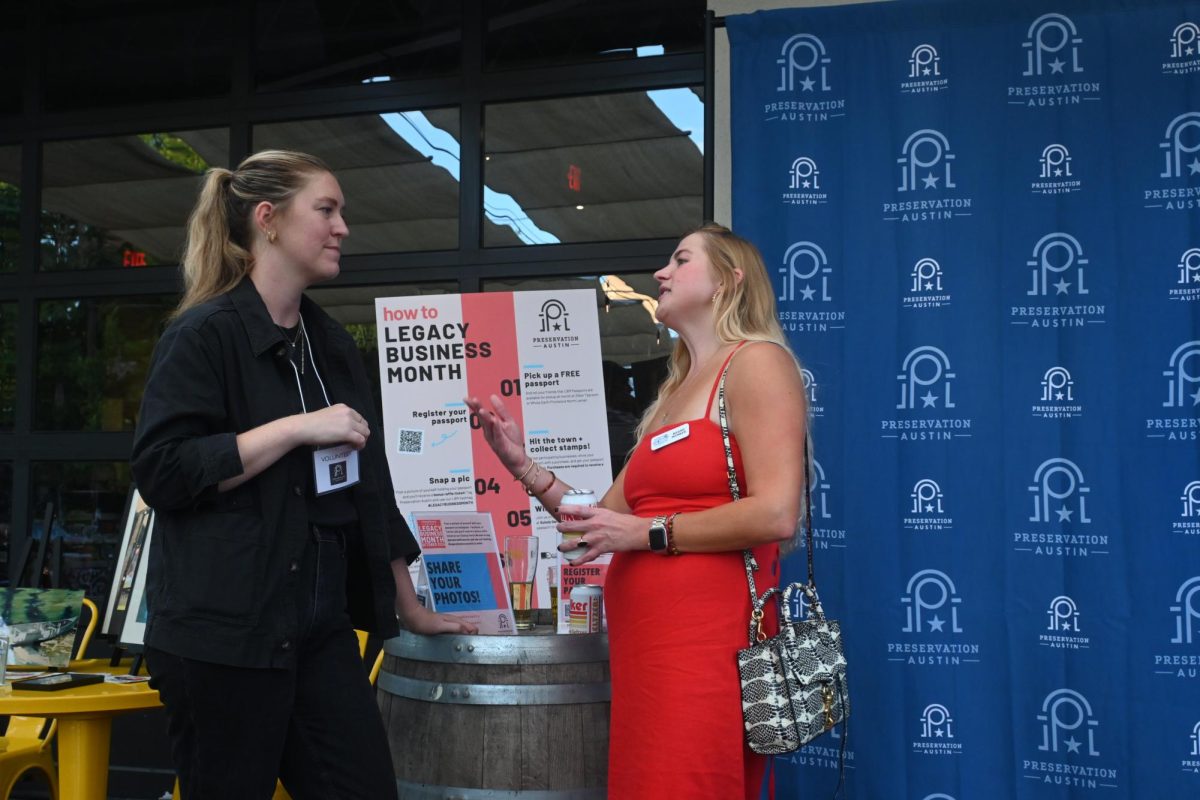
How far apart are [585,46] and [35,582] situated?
8.41ft

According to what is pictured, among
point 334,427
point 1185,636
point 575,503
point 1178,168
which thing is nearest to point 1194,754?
point 1185,636

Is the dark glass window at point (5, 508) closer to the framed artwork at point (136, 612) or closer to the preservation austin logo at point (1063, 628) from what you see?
the framed artwork at point (136, 612)

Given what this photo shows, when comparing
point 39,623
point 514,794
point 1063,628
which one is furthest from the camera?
point 1063,628

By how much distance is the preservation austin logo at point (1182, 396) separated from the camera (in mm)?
3057

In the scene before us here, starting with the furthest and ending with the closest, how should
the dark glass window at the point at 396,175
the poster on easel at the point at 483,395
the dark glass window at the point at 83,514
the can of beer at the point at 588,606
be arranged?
the dark glass window at the point at 83,514, the dark glass window at the point at 396,175, the poster on easel at the point at 483,395, the can of beer at the point at 588,606

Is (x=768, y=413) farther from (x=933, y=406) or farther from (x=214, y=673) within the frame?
(x=933, y=406)

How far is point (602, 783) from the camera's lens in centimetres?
232

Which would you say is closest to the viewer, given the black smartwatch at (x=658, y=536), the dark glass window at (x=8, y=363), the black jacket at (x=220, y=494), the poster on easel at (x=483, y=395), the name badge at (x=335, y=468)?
the black jacket at (x=220, y=494)

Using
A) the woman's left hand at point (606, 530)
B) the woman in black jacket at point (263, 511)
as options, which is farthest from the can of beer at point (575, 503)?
the woman in black jacket at point (263, 511)

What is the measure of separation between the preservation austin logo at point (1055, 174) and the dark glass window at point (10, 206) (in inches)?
153

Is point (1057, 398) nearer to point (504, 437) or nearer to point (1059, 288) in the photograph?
point (1059, 288)

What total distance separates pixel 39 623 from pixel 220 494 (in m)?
1.38

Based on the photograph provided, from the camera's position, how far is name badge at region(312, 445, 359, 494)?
189cm

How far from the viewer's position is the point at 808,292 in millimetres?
3367
